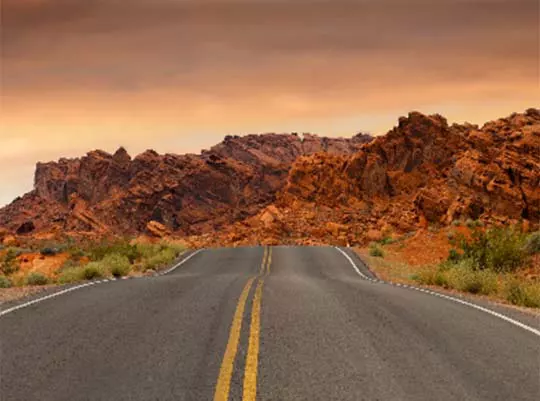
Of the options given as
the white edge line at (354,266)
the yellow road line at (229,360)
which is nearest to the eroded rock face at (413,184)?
the white edge line at (354,266)

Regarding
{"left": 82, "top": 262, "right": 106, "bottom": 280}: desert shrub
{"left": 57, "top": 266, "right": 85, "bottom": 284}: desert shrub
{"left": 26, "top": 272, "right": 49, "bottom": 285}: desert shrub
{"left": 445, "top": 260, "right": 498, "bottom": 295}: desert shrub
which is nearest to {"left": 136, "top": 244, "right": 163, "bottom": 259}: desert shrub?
{"left": 82, "top": 262, "right": 106, "bottom": 280}: desert shrub

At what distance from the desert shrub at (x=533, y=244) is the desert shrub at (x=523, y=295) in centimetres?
1215

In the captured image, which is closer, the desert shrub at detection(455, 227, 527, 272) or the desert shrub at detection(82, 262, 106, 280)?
the desert shrub at detection(82, 262, 106, 280)

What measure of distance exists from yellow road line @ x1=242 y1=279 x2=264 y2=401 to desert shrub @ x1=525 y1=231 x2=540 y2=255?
21381 millimetres

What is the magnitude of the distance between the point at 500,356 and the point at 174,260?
103 feet

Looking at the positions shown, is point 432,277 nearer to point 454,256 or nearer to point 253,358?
point 454,256

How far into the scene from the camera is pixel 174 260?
38.6 meters

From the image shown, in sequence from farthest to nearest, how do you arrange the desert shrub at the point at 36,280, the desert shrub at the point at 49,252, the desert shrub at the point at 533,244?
the desert shrub at the point at 49,252 < the desert shrub at the point at 533,244 < the desert shrub at the point at 36,280

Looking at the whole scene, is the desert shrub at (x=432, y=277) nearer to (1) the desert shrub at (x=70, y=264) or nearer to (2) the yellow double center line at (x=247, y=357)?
(2) the yellow double center line at (x=247, y=357)

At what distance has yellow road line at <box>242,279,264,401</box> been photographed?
6649mm

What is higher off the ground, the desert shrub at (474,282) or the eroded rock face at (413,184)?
the eroded rock face at (413,184)

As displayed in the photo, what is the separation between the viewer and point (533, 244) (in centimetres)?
3014

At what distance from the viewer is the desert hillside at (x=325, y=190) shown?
60.2 m

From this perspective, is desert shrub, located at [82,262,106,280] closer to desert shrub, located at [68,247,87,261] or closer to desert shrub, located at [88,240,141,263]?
desert shrub, located at [88,240,141,263]
